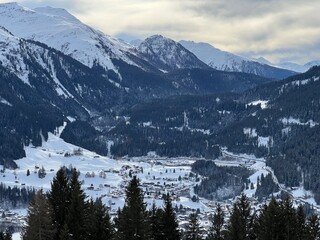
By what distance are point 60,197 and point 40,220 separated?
5012 millimetres

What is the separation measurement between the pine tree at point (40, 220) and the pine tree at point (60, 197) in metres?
Result: 2.35

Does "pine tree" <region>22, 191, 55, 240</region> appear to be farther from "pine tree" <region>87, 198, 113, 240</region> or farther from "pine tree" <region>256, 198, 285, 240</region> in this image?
"pine tree" <region>256, 198, 285, 240</region>

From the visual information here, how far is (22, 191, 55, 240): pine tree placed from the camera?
54062 mm

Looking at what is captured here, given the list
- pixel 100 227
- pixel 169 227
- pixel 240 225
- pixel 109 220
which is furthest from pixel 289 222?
pixel 100 227

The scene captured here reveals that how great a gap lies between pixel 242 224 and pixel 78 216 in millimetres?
21234

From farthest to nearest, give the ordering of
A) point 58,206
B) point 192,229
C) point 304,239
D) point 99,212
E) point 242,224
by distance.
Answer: point 192,229
point 242,224
point 304,239
point 58,206
point 99,212

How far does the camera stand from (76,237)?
55469mm

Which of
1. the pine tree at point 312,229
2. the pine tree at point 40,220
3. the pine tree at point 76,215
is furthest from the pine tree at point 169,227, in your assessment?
the pine tree at point 312,229

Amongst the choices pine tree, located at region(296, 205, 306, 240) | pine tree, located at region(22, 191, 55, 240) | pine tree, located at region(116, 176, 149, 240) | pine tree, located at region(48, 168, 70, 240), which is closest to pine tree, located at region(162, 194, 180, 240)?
pine tree, located at region(116, 176, 149, 240)

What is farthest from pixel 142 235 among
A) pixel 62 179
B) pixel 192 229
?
pixel 192 229

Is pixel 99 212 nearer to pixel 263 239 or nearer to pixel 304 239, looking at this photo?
pixel 263 239

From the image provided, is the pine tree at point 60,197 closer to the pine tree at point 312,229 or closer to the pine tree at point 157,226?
the pine tree at point 157,226

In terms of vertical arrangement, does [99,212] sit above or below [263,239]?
above

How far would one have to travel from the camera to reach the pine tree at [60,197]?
192 feet
